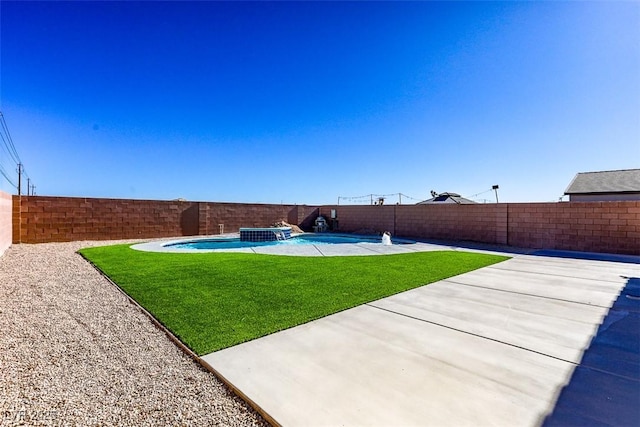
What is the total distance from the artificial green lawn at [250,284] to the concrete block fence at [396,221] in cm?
341

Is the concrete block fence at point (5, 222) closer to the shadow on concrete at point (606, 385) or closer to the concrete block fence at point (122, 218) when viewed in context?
the concrete block fence at point (122, 218)

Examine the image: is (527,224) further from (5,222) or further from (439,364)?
(5,222)

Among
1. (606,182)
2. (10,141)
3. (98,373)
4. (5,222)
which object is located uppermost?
(10,141)

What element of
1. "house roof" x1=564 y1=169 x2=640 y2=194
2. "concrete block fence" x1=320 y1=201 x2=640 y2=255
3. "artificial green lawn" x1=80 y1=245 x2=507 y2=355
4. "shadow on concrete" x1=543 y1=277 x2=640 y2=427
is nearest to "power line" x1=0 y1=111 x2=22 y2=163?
"artificial green lawn" x1=80 y1=245 x2=507 y2=355

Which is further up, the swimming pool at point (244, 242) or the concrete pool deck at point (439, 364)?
the swimming pool at point (244, 242)

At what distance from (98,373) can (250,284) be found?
2.65 m

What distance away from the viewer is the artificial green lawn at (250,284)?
10.5 ft

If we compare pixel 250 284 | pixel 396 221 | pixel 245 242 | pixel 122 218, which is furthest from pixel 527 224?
pixel 122 218

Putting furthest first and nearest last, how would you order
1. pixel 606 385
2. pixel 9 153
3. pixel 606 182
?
pixel 606 182
pixel 9 153
pixel 606 385

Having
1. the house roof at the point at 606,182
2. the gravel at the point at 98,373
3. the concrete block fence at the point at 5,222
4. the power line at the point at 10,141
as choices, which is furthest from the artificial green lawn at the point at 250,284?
the house roof at the point at 606,182

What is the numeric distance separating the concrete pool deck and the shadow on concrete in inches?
0.4

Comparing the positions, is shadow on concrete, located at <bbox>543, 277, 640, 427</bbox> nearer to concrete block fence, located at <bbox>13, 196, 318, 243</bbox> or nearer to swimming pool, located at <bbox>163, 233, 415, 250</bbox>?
swimming pool, located at <bbox>163, 233, 415, 250</bbox>

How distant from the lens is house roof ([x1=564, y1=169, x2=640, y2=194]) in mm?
15148

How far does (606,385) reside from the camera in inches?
82.7
